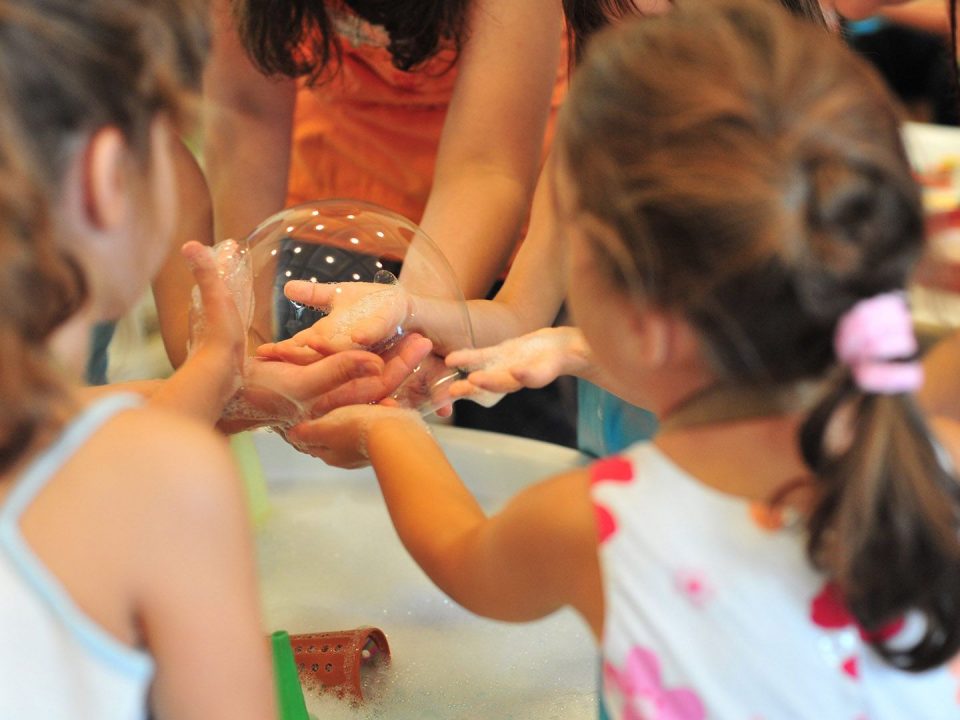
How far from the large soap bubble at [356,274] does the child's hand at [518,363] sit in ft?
0.15

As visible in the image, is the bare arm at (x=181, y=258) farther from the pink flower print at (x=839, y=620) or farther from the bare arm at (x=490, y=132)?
the pink flower print at (x=839, y=620)

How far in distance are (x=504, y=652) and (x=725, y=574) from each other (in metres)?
0.69

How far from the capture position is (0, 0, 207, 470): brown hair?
623 millimetres

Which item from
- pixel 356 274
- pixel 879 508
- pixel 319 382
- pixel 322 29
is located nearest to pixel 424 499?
pixel 319 382

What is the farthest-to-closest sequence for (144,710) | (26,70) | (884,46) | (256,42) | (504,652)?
(884,46) < (256,42) < (504,652) < (144,710) < (26,70)

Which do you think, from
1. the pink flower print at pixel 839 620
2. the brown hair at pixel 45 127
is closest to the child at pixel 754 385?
the pink flower print at pixel 839 620

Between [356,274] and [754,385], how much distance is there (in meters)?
0.57

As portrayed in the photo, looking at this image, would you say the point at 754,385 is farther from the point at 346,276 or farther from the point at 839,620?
the point at 346,276

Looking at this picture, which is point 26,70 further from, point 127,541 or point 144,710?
point 144,710

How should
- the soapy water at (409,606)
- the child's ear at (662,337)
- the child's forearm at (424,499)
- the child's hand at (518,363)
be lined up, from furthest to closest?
the soapy water at (409,606) → the child's hand at (518,363) → the child's forearm at (424,499) → the child's ear at (662,337)

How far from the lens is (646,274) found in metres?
0.72

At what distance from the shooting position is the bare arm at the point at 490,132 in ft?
4.96

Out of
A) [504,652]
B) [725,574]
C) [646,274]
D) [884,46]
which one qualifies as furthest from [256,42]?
[884,46]

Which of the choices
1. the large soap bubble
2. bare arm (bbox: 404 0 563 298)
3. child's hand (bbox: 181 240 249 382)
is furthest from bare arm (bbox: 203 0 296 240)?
child's hand (bbox: 181 240 249 382)
